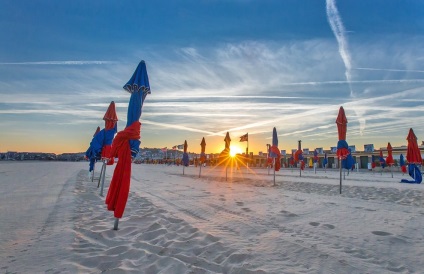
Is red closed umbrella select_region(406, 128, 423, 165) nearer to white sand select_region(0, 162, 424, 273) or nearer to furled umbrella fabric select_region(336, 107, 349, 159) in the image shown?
furled umbrella fabric select_region(336, 107, 349, 159)

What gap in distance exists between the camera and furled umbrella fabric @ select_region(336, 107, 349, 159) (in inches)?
491

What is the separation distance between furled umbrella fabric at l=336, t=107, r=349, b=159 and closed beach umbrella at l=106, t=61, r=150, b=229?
36.4ft

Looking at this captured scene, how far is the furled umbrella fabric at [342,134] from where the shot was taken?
12.5 metres

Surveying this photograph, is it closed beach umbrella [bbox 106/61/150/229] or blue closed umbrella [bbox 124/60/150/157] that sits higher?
blue closed umbrella [bbox 124/60/150/157]

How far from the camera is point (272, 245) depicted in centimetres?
448

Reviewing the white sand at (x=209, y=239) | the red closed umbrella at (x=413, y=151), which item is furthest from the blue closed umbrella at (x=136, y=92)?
the red closed umbrella at (x=413, y=151)

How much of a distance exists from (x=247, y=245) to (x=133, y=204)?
519cm

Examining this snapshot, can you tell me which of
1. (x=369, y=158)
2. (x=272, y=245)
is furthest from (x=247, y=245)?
(x=369, y=158)

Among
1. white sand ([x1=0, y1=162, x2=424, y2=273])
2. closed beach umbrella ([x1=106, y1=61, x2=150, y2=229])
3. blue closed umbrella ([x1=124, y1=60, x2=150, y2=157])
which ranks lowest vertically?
white sand ([x1=0, y1=162, x2=424, y2=273])

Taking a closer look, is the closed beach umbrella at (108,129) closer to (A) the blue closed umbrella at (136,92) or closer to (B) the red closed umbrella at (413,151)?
(A) the blue closed umbrella at (136,92)

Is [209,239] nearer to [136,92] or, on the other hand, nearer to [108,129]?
[136,92]

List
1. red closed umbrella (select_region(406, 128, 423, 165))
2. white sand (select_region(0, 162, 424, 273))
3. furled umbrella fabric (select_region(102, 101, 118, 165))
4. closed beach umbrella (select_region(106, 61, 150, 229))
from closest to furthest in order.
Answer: white sand (select_region(0, 162, 424, 273)), closed beach umbrella (select_region(106, 61, 150, 229)), furled umbrella fabric (select_region(102, 101, 118, 165)), red closed umbrella (select_region(406, 128, 423, 165))

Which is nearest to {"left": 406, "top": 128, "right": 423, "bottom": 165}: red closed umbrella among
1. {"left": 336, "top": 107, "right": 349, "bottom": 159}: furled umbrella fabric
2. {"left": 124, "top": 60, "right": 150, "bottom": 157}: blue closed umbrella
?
{"left": 336, "top": 107, "right": 349, "bottom": 159}: furled umbrella fabric

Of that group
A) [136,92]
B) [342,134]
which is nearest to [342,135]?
[342,134]
